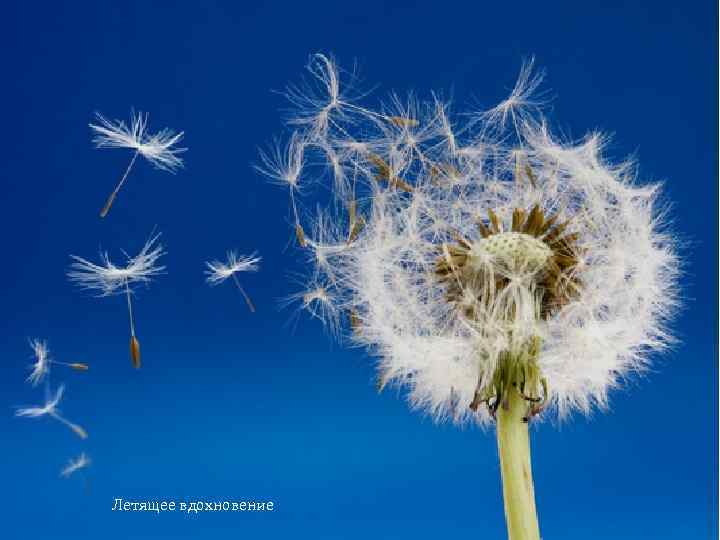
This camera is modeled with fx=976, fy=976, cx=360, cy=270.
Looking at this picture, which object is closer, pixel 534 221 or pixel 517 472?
pixel 517 472

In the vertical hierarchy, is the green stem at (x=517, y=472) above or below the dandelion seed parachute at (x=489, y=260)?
below

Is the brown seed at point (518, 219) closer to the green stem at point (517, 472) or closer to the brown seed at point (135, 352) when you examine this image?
the green stem at point (517, 472)

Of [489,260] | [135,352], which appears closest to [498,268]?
[489,260]

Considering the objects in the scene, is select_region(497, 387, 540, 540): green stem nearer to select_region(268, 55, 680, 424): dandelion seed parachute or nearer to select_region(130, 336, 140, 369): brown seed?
select_region(268, 55, 680, 424): dandelion seed parachute

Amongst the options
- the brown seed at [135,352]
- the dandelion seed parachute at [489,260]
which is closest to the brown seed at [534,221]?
the dandelion seed parachute at [489,260]

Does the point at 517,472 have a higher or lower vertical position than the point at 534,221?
lower

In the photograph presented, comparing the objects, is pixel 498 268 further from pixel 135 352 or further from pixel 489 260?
pixel 135 352

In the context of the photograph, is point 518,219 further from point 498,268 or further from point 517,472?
point 517,472

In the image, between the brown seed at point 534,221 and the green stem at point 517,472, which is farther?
the brown seed at point 534,221

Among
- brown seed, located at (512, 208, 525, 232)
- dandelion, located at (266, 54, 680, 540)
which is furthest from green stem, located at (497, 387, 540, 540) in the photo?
brown seed, located at (512, 208, 525, 232)
